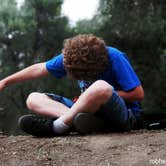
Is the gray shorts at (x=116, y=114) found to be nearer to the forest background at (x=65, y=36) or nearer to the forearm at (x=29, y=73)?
the forearm at (x=29, y=73)

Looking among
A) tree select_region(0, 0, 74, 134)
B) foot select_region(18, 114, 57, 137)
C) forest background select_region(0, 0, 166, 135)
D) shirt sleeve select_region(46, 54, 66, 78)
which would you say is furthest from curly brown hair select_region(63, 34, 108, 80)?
tree select_region(0, 0, 74, 134)

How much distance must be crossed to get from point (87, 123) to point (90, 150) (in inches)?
12.3

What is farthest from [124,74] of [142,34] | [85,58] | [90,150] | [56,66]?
[142,34]

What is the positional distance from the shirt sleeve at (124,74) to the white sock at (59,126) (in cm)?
36

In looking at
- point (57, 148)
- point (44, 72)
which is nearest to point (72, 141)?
point (57, 148)

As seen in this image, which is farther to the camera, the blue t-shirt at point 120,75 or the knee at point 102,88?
the blue t-shirt at point 120,75

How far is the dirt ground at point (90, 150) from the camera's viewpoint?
7.06ft

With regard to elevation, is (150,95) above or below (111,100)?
below

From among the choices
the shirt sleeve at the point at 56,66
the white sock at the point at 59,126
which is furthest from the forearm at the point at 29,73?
the white sock at the point at 59,126

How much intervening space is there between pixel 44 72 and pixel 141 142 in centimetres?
79

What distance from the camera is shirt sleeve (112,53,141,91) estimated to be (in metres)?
2.71

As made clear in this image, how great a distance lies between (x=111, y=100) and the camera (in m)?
2.60

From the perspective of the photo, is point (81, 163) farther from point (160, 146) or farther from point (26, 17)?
point (26, 17)

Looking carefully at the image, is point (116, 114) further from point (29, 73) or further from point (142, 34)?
point (142, 34)
